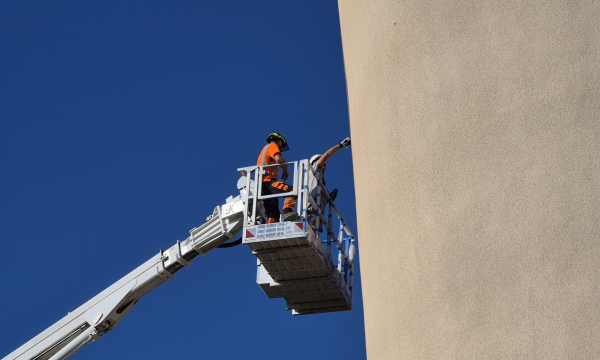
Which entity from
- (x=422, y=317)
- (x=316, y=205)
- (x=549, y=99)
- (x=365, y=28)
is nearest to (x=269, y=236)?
(x=316, y=205)

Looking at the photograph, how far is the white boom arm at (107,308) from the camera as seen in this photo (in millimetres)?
12703

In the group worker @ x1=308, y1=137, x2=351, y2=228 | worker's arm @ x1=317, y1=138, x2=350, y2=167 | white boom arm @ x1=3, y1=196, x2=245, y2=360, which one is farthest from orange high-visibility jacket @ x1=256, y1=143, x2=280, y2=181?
white boom arm @ x1=3, y1=196, x2=245, y2=360

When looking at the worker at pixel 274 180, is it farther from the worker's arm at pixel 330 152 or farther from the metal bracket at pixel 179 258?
the metal bracket at pixel 179 258

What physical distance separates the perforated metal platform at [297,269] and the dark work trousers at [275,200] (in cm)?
50

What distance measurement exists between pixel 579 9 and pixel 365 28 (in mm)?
2060

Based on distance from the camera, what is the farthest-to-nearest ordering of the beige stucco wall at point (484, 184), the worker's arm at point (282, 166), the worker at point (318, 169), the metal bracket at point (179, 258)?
1. the metal bracket at point (179, 258)
2. the worker's arm at point (282, 166)
3. the worker at point (318, 169)
4. the beige stucco wall at point (484, 184)

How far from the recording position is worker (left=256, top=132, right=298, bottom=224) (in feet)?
33.0

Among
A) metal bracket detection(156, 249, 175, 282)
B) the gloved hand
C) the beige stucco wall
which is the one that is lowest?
the beige stucco wall

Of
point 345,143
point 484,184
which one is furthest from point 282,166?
point 484,184

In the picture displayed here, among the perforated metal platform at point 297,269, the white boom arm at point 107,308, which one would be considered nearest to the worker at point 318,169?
the perforated metal platform at point 297,269

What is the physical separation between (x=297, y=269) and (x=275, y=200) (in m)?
1.03

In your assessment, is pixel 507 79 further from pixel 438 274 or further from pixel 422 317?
pixel 422 317

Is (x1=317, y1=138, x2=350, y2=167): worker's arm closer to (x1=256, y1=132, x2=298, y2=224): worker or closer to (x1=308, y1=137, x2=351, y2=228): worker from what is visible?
(x1=308, y1=137, x2=351, y2=228): worker

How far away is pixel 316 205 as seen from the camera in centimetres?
1036
